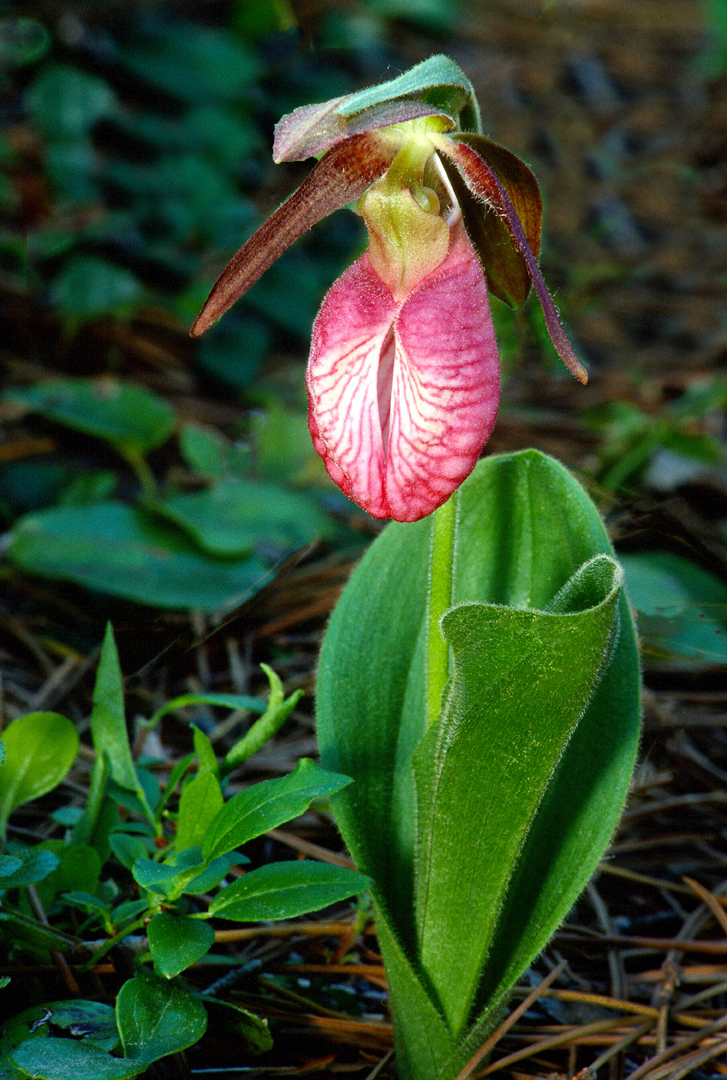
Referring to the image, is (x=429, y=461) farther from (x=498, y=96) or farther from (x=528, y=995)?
(x=498, y=96)

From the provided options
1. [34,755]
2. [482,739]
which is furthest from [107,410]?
[482,739]

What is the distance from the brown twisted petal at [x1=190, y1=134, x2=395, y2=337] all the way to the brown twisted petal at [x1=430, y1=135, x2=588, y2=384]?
6 cm

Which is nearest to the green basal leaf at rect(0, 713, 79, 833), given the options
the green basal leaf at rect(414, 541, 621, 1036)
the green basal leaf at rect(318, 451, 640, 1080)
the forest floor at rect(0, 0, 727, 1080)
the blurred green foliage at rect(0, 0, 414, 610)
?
the forest floor at rect(0, 0, 727, 1080)

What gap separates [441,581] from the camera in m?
0.86

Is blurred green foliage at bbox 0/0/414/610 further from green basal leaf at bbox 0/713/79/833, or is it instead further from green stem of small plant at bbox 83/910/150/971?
green stem of small plant at bbox 83/910/150/971

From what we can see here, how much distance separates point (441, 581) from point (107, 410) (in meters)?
1.52

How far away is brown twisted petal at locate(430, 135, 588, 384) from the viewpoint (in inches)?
28.4

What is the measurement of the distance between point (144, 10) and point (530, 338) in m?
1.48

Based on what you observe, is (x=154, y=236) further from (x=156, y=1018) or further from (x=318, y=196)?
(x=156, y=1018)

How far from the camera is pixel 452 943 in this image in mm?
872

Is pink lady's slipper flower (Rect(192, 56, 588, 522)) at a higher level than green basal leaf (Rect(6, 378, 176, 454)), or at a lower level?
higher

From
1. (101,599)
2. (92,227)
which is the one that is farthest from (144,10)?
(101,599)

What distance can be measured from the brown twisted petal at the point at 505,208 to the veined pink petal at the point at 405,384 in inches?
1.8

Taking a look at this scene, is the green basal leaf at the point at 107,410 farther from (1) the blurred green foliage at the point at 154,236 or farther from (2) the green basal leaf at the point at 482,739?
(2) the green basal leaf at the point at 482,739
